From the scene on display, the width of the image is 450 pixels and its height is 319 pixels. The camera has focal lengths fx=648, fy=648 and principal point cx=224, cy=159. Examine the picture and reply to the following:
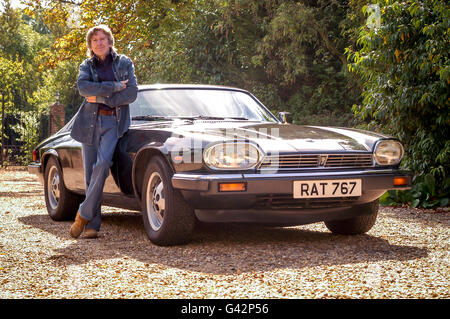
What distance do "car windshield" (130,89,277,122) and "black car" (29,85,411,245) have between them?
0.02m

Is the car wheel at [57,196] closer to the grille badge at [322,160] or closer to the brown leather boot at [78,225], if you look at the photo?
the brown leather boot at [78,225]

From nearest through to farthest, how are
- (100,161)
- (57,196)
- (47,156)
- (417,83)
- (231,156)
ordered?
(231,156) < (100,161) < (57,196) < (47,156) < (417,83)

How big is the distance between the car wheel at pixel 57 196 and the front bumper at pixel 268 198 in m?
2.42

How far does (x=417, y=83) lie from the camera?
841 cm

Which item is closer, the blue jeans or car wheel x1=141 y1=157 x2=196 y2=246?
car wheel x1=141 y1=157 x2=196 y2=246

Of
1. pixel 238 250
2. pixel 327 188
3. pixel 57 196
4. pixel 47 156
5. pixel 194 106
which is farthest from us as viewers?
pixel 47 156

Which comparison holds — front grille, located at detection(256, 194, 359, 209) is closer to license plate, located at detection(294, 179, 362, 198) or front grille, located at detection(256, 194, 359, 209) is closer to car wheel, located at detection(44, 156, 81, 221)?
license plate, located at detection(294, 179, 362, 198)

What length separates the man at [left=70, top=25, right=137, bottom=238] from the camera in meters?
5.48

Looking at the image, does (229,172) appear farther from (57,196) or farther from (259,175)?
(57,196)

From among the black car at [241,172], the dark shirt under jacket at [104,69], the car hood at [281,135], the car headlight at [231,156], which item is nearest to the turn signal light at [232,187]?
the black car at [241,172]

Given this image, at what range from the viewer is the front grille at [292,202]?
15.5ft

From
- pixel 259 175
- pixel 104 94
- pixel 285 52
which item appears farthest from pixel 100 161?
pixel 285 52

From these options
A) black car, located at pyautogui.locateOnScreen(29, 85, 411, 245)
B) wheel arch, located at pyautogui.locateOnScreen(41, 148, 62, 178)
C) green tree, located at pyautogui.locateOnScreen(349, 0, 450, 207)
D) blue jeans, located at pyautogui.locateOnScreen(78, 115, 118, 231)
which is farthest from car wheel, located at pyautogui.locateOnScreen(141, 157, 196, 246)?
green tree, located at pyautogui.locateOnScreen(349, 0, 450, 207)

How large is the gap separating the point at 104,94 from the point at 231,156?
143cm
